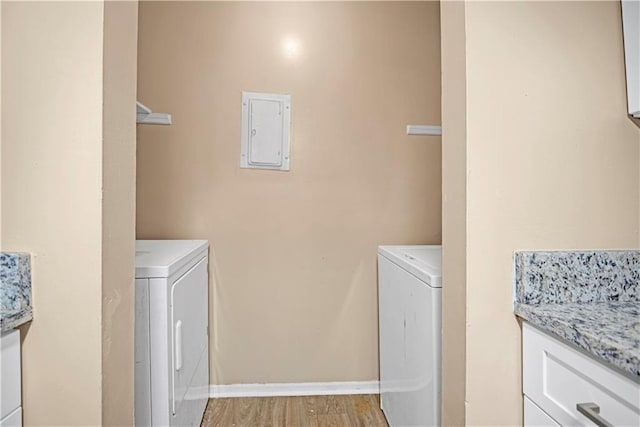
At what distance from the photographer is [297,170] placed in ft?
7.32

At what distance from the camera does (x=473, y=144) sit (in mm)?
913

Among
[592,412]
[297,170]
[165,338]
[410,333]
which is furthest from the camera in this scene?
[297,170]

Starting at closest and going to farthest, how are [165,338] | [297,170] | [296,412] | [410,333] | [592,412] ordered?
[592,412], [165,338], [410,333], [296,412], [297,170]

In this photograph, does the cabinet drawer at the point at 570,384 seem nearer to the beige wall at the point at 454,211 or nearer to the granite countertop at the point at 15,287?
the beige wall at the point at 454,211

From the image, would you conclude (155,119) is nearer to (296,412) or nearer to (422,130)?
(422,130)

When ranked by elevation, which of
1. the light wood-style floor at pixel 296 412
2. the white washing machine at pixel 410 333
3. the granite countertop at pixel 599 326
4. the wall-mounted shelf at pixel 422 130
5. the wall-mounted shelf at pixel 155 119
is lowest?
the light wood-style floor at pixel 296 412

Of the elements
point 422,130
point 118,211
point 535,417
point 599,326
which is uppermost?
point 422,130

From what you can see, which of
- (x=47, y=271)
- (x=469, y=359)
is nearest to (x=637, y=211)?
(x=469, y=359)

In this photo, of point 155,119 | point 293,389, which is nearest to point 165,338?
point 293,389

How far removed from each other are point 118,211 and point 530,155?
3.09 ft

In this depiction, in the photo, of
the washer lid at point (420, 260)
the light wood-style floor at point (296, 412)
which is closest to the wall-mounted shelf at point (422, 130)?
the washer lid at point (420, 260)

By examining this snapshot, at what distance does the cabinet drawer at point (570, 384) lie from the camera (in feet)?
2.26

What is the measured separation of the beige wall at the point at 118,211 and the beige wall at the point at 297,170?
48.2 inches

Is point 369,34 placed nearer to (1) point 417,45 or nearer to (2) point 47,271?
(1) point 417,45
